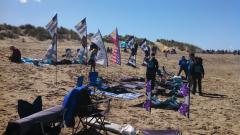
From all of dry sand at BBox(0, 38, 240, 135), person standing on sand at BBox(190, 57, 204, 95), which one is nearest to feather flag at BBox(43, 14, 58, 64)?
dry sand at BBox(0, 38, 240, 135)

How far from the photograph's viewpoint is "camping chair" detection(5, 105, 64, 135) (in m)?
6.32

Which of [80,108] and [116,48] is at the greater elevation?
[116,48]

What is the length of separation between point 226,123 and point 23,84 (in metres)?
6.89

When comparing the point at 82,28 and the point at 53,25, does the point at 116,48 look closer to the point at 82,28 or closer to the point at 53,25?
the point at 82,28

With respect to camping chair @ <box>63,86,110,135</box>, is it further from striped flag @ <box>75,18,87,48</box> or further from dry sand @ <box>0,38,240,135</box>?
striped flag @ <box>75,18,87,48</box>

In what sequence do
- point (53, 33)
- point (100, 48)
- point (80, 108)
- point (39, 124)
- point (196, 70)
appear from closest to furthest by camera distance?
1. point (39, 124)
2. point (80, 108)
3. point (53, 33)
4. point (100, 48)
5. point (196, 70)

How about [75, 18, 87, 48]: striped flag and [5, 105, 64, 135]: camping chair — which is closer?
[5, 105, 64, 135]: camping chair

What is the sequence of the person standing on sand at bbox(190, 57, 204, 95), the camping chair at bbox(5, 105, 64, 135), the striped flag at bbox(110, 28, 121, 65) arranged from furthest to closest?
1. the striped flag at bbox(110, 28, 121, 65)
2. the person standing on sand at bbox(190, 57, 204, 95)
3. the camping chair at bbox(5, 105, 64, 135)

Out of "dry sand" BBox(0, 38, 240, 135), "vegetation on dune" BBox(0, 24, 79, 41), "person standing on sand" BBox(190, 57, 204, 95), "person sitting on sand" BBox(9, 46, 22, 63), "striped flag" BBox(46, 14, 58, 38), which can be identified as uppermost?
"vegetation on dune" BBox(0, 24, 79, 41)

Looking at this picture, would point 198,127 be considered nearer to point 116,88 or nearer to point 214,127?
point 214,127

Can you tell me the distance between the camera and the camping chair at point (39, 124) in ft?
20.7

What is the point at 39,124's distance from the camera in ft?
21.8

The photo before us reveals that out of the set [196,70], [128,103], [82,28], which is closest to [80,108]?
[128,103]

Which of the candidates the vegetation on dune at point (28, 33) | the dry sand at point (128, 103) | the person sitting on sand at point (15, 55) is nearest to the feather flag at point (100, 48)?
the dry sand at point (128, 103)
